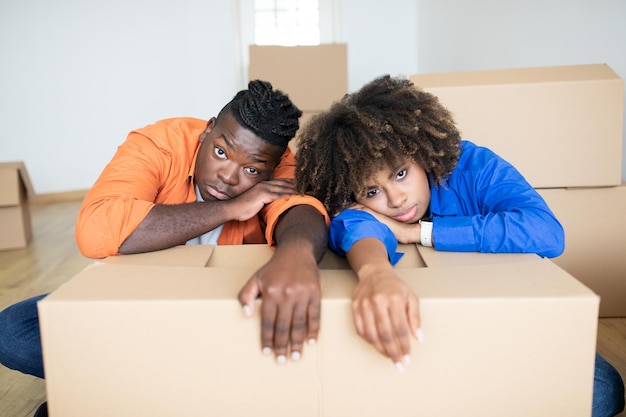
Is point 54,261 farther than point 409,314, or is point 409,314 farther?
point 54,261

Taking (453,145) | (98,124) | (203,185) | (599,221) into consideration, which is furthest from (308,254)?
(98,124)

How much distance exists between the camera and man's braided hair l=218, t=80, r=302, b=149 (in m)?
1.16

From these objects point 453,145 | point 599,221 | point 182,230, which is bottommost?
point 599,221

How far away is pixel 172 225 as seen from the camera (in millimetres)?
949

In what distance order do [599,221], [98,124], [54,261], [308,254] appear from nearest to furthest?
[308,254], [599,221], [54,261], [98,124]

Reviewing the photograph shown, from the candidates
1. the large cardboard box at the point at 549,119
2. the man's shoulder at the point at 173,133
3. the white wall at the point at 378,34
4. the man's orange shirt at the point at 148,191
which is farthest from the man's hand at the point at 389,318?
the white wall at the point at 378,34

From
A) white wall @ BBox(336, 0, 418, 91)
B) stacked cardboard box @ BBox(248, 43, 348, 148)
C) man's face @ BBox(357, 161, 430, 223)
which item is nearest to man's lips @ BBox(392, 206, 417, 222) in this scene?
man's face @ BBox(357, 161, 430, 223)

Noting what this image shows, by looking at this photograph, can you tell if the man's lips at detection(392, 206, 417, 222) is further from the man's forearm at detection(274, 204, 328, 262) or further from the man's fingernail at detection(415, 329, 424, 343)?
the man's fingernail at detection(415, 329, 424, 343)

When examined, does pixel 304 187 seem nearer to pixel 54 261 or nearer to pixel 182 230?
pixel 182 230

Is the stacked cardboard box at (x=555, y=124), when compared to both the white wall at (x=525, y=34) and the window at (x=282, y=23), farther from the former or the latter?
the window at (x=282, y=23)

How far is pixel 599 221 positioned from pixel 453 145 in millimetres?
663

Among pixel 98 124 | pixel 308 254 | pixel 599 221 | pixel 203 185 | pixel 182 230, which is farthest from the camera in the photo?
pixel 98 124

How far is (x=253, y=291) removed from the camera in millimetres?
577

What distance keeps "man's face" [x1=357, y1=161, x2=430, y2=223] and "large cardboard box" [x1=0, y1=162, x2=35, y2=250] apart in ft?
6.91
